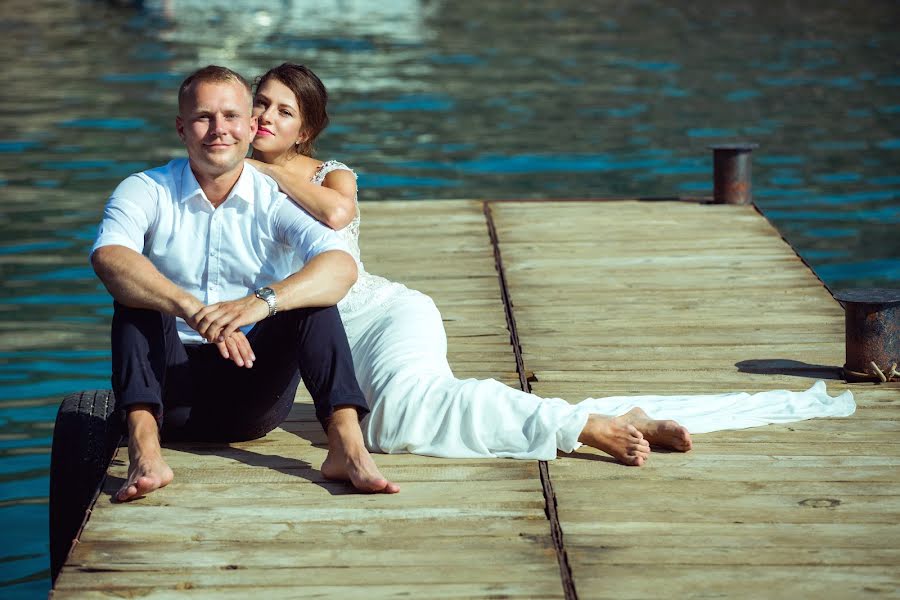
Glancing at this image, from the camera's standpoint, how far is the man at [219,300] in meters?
3.97

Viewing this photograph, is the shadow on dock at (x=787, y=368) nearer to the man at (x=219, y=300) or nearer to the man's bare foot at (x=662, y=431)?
the man's bare foot at (x=662, y=431)

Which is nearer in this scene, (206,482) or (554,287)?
(206,482)

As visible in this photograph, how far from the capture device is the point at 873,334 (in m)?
5.00

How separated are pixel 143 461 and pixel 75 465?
4.24 feet

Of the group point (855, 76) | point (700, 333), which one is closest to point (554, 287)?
point (700, 333)

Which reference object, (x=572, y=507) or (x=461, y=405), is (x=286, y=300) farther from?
(x=572, y=507)

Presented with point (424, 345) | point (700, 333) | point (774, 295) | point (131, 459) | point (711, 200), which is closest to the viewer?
point (131, 459)

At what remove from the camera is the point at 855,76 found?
18594mm

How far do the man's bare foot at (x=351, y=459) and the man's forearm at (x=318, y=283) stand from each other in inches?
14.2

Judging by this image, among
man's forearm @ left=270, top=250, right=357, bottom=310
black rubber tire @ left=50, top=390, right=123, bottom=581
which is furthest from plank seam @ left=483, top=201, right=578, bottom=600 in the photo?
black rubber tire @ left=50, top=390, right=123, bottom=581

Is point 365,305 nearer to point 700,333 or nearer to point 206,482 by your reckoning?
point 206,482

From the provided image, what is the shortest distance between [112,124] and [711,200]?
9.07m

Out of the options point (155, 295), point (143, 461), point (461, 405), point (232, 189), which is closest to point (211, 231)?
point (232, 189)

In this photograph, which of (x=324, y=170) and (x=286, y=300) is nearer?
(x=286, y=300)
